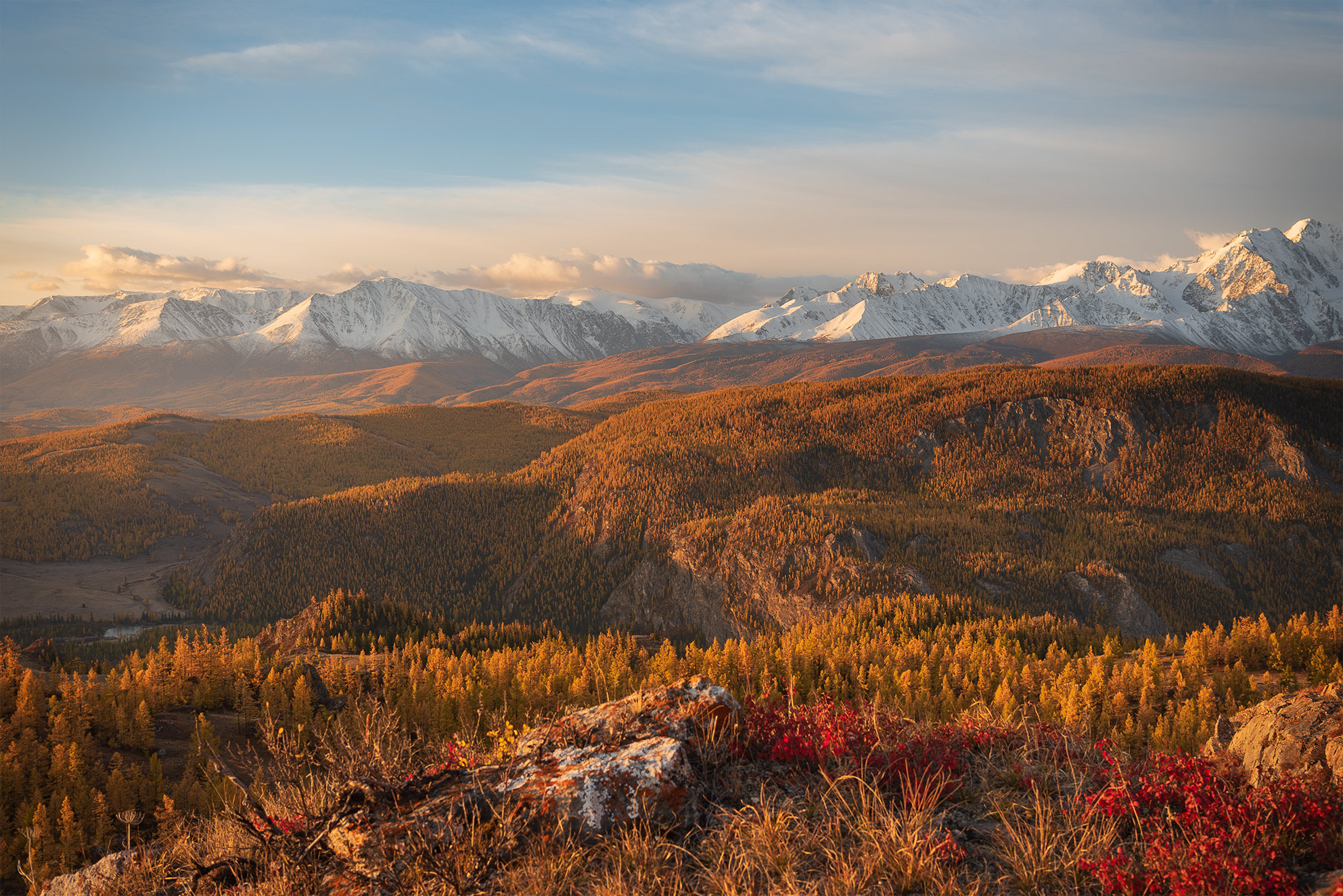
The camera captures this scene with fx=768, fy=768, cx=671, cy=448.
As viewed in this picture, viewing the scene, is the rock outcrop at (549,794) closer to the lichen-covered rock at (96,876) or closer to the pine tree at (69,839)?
the lichen-covered rock at (96,876)

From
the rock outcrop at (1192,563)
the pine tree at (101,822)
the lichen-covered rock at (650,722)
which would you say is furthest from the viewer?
the rock outcrop at (1192,563)

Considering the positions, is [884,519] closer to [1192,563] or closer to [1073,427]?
[1192,563]

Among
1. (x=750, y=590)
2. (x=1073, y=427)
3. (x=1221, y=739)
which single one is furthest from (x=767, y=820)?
(x=1073, y=427)

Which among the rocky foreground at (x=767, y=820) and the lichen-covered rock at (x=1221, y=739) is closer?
the rocky foreground at (x=767, y=820)

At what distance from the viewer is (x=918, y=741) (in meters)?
13.4

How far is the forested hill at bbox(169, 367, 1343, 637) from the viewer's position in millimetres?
108188

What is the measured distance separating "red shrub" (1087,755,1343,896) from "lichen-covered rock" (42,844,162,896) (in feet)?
49.6

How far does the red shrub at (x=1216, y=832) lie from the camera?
333 inches

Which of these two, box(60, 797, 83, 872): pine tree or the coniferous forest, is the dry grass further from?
box(60, 797, 83, 872): pine tree

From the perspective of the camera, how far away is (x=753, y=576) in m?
112

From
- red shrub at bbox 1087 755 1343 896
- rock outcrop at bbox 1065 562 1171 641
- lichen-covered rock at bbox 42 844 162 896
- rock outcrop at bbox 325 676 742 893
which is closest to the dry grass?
rock outcrop at bbox 325 676 742 893

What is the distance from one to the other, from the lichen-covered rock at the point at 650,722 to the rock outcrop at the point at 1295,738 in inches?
328

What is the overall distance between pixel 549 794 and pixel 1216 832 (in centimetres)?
845

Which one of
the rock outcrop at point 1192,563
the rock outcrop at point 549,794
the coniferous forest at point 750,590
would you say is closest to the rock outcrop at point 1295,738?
the coniferous forest at point 750,590
